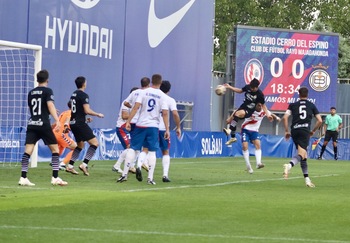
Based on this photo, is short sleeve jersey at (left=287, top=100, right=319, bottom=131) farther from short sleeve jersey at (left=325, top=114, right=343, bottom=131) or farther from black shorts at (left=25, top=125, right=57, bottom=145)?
short sleeve jersey at (left=325, top=114, right=343, bottom=131)

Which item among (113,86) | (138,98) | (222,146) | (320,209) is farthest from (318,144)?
(320,209)

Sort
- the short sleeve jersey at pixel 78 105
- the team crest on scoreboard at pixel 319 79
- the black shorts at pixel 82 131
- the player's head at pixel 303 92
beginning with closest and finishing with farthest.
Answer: the player's head at pixel 303 92 → the short sleeve jersey at pixel 78 105 → the black shorts at pixel 82 131 → the team crest on scoreboard at pixel 319 79

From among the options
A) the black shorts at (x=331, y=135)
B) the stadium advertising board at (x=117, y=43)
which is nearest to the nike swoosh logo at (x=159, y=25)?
the stadium advertising board at (x=117, y=43)

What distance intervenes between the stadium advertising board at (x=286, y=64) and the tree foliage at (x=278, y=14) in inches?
1417

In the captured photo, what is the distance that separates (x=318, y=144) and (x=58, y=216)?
34462 millimetres

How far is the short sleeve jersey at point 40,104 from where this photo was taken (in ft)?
59.8

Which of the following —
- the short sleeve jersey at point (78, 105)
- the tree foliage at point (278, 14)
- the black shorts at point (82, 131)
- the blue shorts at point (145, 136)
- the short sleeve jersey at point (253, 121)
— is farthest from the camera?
the tree foliage at point (278, 14)

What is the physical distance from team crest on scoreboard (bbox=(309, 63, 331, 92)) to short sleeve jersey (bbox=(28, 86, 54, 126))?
3131 cm

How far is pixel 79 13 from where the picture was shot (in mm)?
34094

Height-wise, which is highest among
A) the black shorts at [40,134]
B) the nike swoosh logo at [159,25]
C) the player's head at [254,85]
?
the nike swoosh logo at [159,25]

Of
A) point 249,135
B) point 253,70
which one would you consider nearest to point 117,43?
point 253,70

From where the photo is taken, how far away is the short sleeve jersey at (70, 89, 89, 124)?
21.9 meters

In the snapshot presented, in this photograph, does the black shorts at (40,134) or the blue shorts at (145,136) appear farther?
the blue shorts at (145,136)

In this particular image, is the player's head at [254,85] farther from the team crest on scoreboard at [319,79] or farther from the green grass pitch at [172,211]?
the team crest on scoreboard at [319,79]
